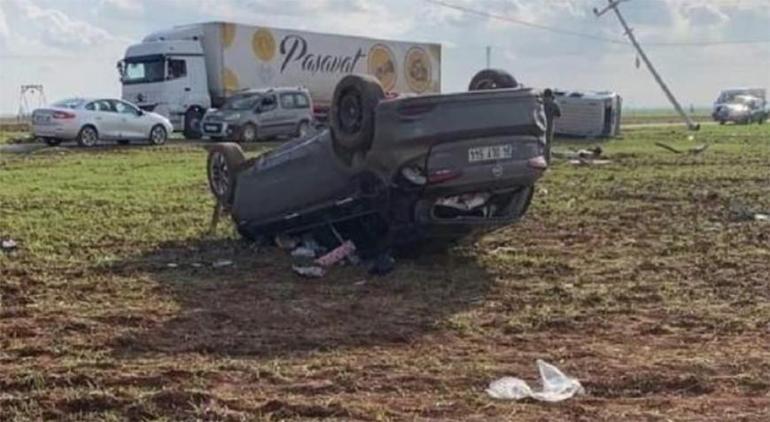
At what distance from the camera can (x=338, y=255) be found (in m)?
7.80

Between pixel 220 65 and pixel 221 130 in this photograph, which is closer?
pixel 221 130

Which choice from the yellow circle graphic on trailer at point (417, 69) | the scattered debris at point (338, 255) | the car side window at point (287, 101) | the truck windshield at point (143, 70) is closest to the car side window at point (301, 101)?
the car side window at point (287, 101)

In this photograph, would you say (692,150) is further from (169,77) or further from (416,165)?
(416,165)

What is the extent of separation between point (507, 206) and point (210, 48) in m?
25.6

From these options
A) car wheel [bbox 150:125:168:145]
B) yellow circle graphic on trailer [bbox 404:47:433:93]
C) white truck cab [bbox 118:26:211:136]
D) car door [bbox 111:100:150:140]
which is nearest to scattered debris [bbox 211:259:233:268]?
car door [bbox 111:100:150:140]

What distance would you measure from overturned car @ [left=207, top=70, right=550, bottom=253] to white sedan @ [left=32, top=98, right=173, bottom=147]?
18.8 m

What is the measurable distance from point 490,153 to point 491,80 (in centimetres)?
152

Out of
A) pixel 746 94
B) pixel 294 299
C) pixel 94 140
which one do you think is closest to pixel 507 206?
pixel 294 299

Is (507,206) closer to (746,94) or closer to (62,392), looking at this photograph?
(62,392)

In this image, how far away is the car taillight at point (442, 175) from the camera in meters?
7.14

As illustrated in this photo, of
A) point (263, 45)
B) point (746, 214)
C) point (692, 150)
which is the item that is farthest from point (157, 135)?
point (746, 214)

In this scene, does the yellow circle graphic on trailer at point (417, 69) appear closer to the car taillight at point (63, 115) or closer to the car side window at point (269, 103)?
the car side window at point (269, 103)

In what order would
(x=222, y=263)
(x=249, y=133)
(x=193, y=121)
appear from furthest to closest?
(x=193, y=121)
(x=249, y=133)
(x=222, y=263)

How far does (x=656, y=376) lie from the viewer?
466cm
